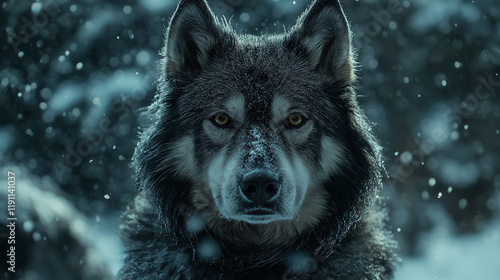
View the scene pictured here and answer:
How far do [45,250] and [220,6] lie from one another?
27.3 ft

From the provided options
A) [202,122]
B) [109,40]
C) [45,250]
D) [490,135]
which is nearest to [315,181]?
[202,122]

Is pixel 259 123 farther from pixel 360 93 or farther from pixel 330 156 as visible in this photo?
pixel 360 93

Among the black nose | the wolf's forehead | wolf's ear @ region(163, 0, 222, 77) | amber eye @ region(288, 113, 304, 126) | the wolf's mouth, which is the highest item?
wolf's ear @ region(163, 0, 222, 77)

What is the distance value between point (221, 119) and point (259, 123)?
0.28 meters

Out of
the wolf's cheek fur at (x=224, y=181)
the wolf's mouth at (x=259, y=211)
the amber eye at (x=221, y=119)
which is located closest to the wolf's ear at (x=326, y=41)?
the amber eye at (x=221, y=119)

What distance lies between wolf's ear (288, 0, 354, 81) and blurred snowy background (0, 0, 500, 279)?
21.6ft

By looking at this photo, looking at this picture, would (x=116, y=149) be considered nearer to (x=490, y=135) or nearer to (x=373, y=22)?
(x=373, y=22)

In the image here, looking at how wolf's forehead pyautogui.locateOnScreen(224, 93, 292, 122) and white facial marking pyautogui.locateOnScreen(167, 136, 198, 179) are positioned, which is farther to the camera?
white facial marking pyautogui.locateOnScreen(167, 136, 198, 179)

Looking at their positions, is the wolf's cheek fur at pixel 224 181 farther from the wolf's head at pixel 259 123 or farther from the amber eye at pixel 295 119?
the amber eye at pixel 295 119

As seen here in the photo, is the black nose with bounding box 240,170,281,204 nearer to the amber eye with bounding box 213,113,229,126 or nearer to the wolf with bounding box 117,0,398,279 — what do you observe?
the wolf with bounding box 117,0,398,279

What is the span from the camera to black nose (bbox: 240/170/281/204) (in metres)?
3.15

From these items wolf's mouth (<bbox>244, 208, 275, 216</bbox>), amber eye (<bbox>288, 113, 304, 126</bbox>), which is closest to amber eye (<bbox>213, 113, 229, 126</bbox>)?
amber eye (<bbox>288, 113, 304, 126</bbox>)

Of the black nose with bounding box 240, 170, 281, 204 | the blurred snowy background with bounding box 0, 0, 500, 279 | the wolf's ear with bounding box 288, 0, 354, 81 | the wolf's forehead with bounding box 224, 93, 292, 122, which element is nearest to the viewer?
the black nose with bounding box 240, 170, 281, 204

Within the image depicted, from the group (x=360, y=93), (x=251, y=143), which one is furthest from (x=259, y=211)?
(x=360, y=93)
